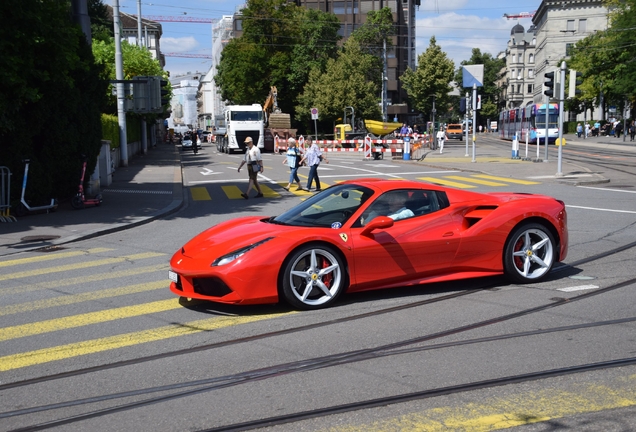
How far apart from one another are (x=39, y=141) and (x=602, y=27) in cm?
10239

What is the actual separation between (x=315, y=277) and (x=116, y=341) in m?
2.03

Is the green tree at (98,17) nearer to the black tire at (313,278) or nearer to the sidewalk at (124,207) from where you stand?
the sidewalk at (124,207)

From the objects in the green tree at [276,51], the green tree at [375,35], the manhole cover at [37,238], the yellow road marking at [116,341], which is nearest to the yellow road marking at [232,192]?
the manhole cover at [37,238]

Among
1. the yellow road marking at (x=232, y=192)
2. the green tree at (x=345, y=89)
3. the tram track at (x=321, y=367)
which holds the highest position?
the green tree at (x=345, y=89)

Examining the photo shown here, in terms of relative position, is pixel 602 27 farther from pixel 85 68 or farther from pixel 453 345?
pixel 453 345

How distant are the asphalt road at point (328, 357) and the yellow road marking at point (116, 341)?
0.02 meters

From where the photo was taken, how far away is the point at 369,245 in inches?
296

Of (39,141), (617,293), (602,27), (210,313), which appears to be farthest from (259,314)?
(602,27)

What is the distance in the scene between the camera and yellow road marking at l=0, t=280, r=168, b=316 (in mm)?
7844

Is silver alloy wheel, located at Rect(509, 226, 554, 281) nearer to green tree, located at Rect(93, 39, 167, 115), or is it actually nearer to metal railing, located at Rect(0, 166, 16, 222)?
metal railing, located at Rect(0, 166, 16, 222)

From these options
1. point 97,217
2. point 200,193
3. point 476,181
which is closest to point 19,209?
point 97,217

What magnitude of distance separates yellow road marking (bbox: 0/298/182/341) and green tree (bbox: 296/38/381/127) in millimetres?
66849

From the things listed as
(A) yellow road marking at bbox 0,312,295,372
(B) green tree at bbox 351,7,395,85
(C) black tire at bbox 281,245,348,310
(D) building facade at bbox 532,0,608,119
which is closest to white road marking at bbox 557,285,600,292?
(C) black tire at bbox 281,245,348,310

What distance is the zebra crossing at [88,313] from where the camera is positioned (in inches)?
249
